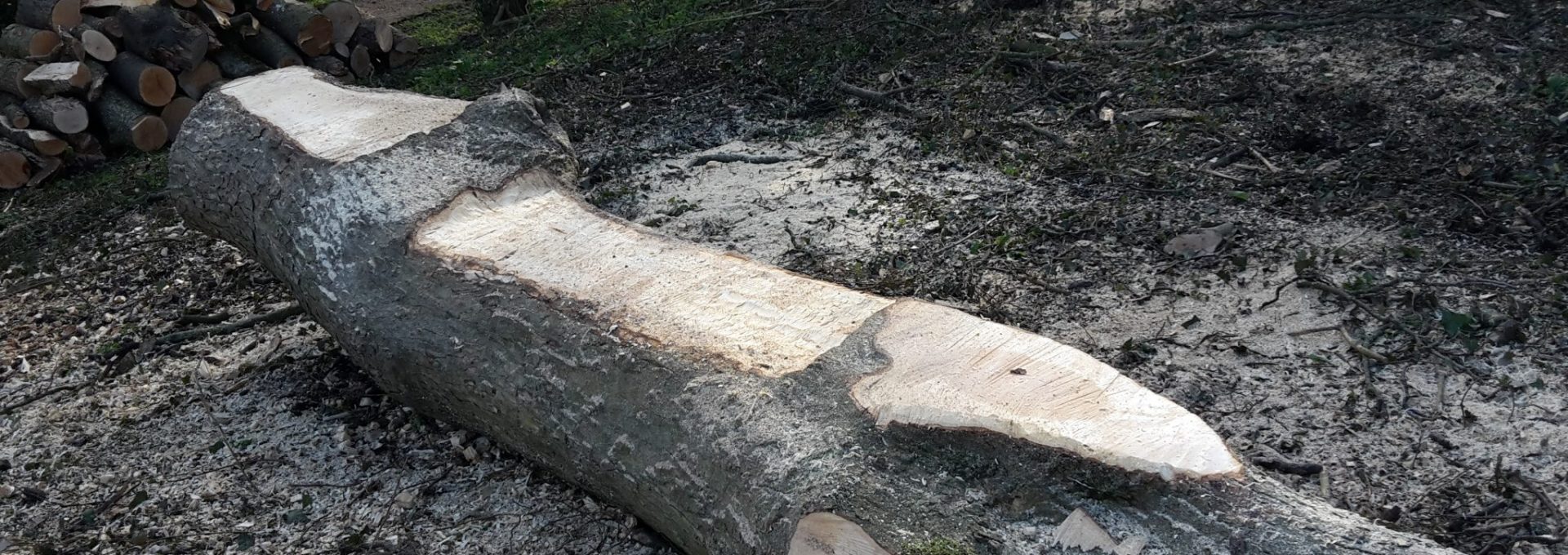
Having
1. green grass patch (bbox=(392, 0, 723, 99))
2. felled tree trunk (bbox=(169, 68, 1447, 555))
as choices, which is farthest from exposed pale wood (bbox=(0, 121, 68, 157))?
felled tree trunk (bbox=(169, 68, 1447, 555))

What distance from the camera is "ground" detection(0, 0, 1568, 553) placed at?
7.86ft

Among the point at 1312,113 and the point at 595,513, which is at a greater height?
the point at 1312,113

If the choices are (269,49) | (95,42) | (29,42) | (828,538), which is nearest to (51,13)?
(29,42)

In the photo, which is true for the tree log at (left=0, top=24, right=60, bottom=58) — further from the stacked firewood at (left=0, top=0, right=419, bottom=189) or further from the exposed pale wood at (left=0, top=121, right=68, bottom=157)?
the exposed pale wood at (left=0, top=121, right=68, bottom=157)

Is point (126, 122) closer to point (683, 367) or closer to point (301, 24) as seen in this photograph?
point (301, 24)

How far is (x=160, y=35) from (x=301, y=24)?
29.1 inches

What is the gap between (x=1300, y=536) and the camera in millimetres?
1411

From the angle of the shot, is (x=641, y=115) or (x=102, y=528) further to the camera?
(x=641, y=115)

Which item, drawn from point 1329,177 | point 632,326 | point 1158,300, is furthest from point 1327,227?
point 632,326

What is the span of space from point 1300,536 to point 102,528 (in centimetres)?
268

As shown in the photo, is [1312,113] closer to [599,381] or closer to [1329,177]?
[1329,177]

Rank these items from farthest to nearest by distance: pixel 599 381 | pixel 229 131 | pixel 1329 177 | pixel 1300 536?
pixel 1329 177 → pixel 229 131 → pixel 599 381 → pixel 1300 536

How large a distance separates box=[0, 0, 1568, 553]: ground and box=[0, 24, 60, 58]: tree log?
66 centimetres

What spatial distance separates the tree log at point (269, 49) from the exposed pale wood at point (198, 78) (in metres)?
0.28
